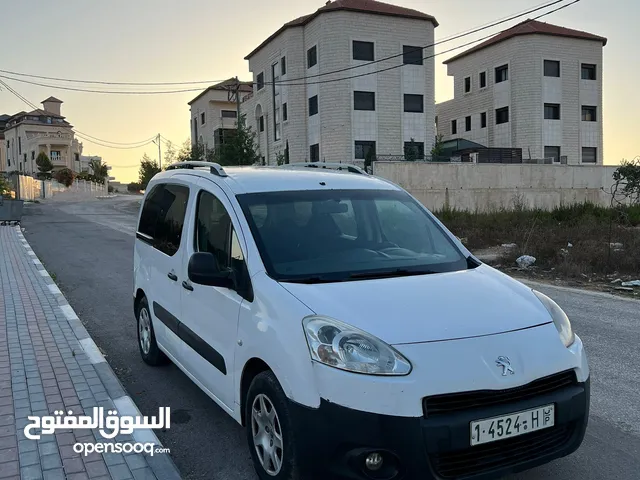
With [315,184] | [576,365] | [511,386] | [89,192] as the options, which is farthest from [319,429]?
[89,192]

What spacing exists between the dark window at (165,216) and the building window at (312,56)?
3610 cm

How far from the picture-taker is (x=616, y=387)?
5.18 meters

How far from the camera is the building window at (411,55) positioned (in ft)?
133

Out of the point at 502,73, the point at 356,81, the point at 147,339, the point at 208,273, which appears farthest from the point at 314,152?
the point at 208,273

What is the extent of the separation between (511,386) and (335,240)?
159 centimetres

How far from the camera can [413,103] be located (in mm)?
40938

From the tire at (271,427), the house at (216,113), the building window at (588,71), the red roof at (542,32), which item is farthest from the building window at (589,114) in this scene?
the tire at (271,427)

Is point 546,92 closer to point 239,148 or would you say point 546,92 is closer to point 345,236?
point 239,148

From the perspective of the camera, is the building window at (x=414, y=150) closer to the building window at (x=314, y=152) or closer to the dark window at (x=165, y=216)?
the building window at (x=314, y=152)

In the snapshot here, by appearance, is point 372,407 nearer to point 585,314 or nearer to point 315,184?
point 315,184

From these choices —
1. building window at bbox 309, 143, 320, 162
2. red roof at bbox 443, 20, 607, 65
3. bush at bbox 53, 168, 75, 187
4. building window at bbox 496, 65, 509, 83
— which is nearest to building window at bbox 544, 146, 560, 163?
building window at bbox 496, 65, 509, 83

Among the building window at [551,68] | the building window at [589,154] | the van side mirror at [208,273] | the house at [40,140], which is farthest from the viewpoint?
the house at [40,140]

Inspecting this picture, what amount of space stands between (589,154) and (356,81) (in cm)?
2060

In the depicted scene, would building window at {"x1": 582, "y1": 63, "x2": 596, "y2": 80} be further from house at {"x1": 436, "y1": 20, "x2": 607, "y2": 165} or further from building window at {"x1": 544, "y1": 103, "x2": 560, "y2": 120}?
building window at {"x1": 544, "y1": 103, "x2": 560, "y2": 120}
